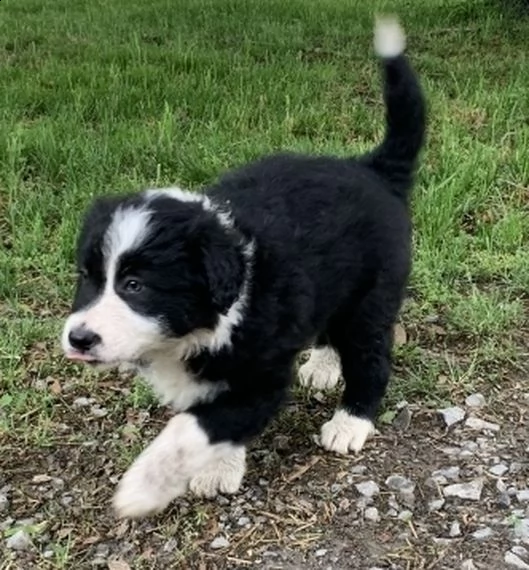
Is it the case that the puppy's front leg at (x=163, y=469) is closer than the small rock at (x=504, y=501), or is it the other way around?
the puppy's front leg at (x=163, y=469)

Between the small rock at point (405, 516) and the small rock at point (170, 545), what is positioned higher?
the small rock at point (405, 516)

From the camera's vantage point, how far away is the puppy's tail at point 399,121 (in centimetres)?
362

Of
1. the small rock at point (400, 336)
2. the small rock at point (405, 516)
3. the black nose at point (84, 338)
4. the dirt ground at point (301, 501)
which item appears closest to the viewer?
the black nose at point (84, 338)

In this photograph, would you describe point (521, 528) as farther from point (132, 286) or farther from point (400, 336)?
point (132, 286)

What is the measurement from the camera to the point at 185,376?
2916 millimetres

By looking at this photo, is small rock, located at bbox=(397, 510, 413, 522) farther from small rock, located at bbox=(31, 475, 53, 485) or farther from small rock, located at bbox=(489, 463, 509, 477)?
small rock, located at bbox=(31, 475, 53, 485)

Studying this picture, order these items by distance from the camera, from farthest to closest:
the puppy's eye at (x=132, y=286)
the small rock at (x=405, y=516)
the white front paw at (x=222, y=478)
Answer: the white front paw at (x=222, y=478) → the small rock at (x=405, y=516) → the puppy's eye at (x=132, y=286)

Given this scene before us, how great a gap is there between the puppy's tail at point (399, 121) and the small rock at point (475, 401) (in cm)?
78

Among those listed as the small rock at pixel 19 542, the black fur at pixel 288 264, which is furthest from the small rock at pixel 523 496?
the small rock at pixel 19 542

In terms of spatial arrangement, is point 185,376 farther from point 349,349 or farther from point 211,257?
point 349,349

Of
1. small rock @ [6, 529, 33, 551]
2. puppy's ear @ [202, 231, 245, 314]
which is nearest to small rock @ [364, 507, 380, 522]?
puppy's ear @ [202, 231, 245, 314]

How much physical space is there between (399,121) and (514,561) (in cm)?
162

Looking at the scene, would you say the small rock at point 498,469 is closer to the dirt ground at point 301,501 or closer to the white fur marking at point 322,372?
the dirt ground at point 301,501

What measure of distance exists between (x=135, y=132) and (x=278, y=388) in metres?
3.32
